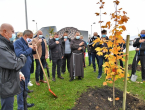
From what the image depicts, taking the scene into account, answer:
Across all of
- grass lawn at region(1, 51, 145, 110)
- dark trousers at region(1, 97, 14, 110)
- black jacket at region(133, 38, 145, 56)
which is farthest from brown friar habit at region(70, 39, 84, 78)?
dark trousers at region(1, 97, 14, 110)

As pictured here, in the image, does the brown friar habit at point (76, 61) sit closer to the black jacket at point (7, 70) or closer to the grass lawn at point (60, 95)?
the grass lawn at point (60, 95)

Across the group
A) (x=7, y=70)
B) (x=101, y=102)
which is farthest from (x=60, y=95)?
(x=7, y=70)

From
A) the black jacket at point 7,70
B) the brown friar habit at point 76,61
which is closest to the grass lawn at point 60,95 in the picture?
the brown friar habit at point 76,61

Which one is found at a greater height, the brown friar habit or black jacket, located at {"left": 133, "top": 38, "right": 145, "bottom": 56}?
black jacket, located at {"left": 133, "top": 38, "right": 145, "bottom": 56}

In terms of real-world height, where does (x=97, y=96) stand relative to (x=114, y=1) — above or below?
below

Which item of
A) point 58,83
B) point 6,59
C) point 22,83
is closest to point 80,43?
point 58,83

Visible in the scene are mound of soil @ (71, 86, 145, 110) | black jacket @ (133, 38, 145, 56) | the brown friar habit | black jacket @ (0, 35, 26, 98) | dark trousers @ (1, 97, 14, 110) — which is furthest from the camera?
the brown friar habit

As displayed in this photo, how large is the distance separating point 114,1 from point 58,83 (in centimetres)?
394

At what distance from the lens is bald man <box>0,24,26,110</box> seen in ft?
6.20

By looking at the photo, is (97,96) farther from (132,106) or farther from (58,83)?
(58,83)

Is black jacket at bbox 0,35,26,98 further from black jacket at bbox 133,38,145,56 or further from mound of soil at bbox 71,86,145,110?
black jacket at bbox 133,38,145,56

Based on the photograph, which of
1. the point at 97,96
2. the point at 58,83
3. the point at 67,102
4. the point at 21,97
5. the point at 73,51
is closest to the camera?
the point at 21,97

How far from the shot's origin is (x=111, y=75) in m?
3.08

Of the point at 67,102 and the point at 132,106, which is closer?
the point at 132,106
